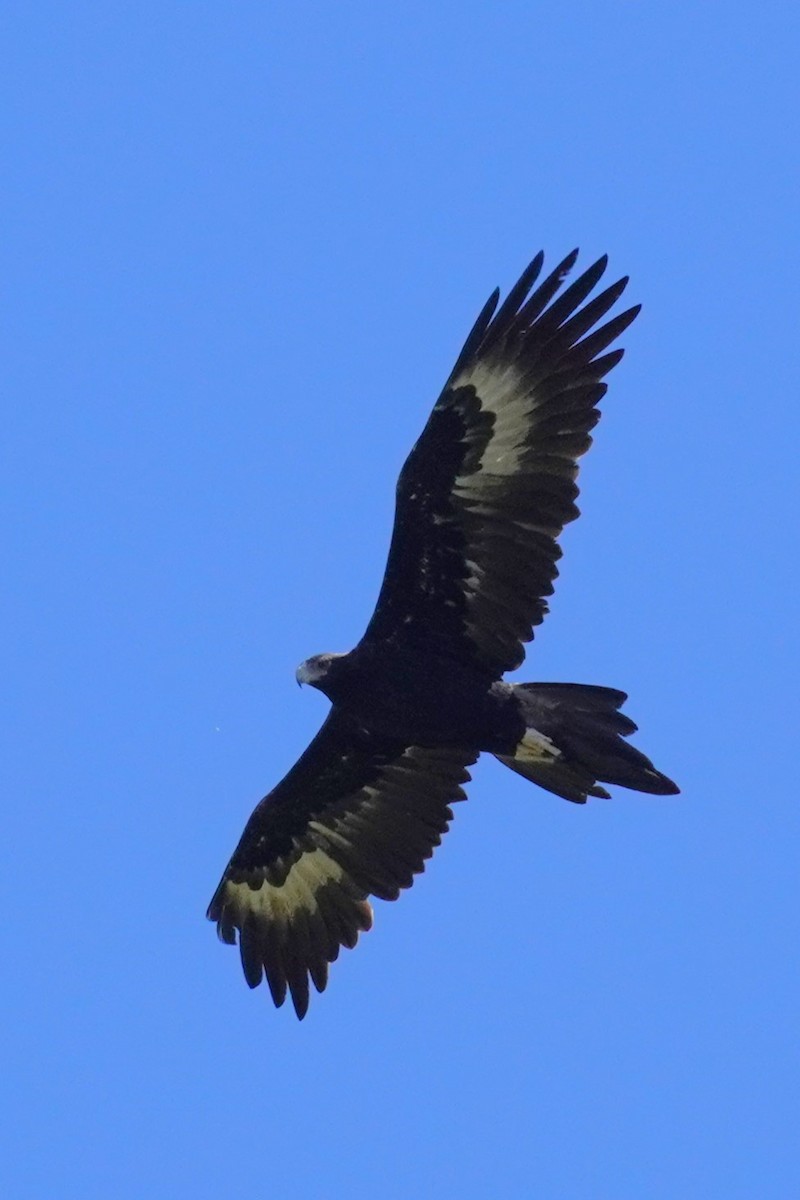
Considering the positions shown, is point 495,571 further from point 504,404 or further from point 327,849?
point 327,849

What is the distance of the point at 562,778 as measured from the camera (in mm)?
12320

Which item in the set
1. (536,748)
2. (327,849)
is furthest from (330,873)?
(536,748)

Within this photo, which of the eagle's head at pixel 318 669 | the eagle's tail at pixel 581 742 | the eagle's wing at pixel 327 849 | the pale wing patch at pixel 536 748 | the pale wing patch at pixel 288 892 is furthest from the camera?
the pale wing patch at pixel 288 892

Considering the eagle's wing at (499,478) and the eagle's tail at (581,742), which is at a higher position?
the eagle's wing at (499,478)

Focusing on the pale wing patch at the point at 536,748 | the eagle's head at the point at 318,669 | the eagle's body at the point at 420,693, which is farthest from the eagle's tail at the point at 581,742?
the eagle's head at the point at 318,669

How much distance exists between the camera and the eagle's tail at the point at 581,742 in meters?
12.1

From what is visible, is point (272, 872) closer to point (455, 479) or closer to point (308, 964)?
point (308, 964)

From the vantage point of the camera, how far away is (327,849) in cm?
1399

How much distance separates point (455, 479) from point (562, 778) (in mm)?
1841

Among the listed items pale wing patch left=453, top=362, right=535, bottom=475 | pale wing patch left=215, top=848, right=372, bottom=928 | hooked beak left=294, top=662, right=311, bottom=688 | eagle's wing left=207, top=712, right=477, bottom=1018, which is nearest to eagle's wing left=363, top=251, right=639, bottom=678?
pale wing patch left=453, top=362, right=535, bottom=475

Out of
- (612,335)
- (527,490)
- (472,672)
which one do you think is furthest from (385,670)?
(612,335)

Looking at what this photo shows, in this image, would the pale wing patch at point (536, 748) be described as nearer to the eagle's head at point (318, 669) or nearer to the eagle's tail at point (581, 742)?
the eagle's tail at point (581, 742)

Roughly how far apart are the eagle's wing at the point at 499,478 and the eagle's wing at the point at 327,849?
117cm

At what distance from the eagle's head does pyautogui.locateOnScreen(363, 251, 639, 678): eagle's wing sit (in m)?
0.29
